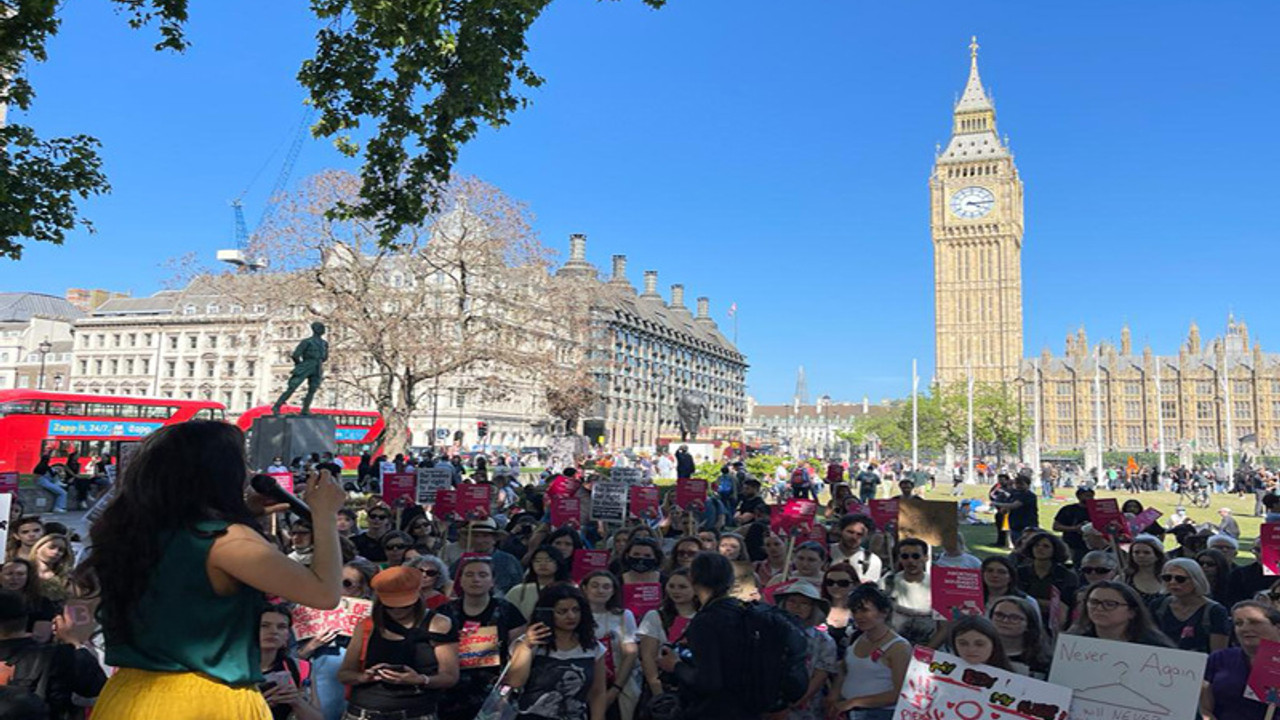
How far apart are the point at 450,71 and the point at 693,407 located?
37926 mm

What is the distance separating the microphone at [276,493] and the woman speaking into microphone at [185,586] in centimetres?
13

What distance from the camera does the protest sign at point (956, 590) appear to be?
670 centimetres

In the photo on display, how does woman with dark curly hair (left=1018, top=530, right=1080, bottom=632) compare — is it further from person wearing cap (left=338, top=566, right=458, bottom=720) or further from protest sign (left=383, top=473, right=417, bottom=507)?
protest sign (left=383, top=473, right=417, bottom=507)

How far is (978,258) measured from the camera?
12812 centimetres

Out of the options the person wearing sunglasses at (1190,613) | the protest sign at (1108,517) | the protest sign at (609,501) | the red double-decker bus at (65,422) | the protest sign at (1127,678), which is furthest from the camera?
the red double-decker bus at (65,422)

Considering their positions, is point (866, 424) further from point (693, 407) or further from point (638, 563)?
point (638, 563)

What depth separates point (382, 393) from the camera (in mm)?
34000

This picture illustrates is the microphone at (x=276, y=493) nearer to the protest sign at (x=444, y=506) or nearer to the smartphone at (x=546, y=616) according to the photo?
the smartphone at (x=546, y=616)

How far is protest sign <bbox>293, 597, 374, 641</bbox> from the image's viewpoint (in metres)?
5.48

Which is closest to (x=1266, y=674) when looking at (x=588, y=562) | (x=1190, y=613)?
(x=1190, y=613)

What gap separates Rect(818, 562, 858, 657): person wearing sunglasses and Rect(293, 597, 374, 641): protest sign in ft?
11.0

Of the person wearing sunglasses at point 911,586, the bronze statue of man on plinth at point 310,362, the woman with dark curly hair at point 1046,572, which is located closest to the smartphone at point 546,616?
the person wearing sunglasses at point 911,586

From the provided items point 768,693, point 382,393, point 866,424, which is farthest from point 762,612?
point 866,424

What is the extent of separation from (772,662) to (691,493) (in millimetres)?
11134
